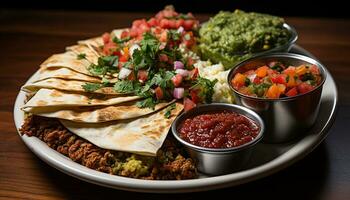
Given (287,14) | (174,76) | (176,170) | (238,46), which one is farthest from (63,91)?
(287,14)

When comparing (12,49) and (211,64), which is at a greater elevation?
(211,64)

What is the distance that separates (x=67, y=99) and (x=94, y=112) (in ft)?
0.93

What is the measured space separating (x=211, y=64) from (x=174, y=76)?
814 millimetres

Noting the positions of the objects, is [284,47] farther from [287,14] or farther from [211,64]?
[287,14]

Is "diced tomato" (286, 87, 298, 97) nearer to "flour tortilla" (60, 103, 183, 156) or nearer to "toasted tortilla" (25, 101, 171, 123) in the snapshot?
"flour tortilla" (60, 103, 183, 156)

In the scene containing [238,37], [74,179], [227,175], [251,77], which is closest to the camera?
[227,175]

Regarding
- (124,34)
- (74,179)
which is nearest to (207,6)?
(124,34)

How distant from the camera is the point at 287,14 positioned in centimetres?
746

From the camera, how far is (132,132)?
11.8 ft

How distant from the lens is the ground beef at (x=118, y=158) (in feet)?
11.0

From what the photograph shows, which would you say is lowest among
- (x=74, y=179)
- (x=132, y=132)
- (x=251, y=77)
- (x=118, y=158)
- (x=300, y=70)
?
(x=74, y=179)

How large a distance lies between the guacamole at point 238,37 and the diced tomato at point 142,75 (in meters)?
0.83

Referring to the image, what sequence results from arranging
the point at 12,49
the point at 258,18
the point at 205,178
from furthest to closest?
the point at 12,49, the point at 258,18, the point at 205,178

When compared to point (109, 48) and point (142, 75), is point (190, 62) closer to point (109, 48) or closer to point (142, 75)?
point (142, 75)
